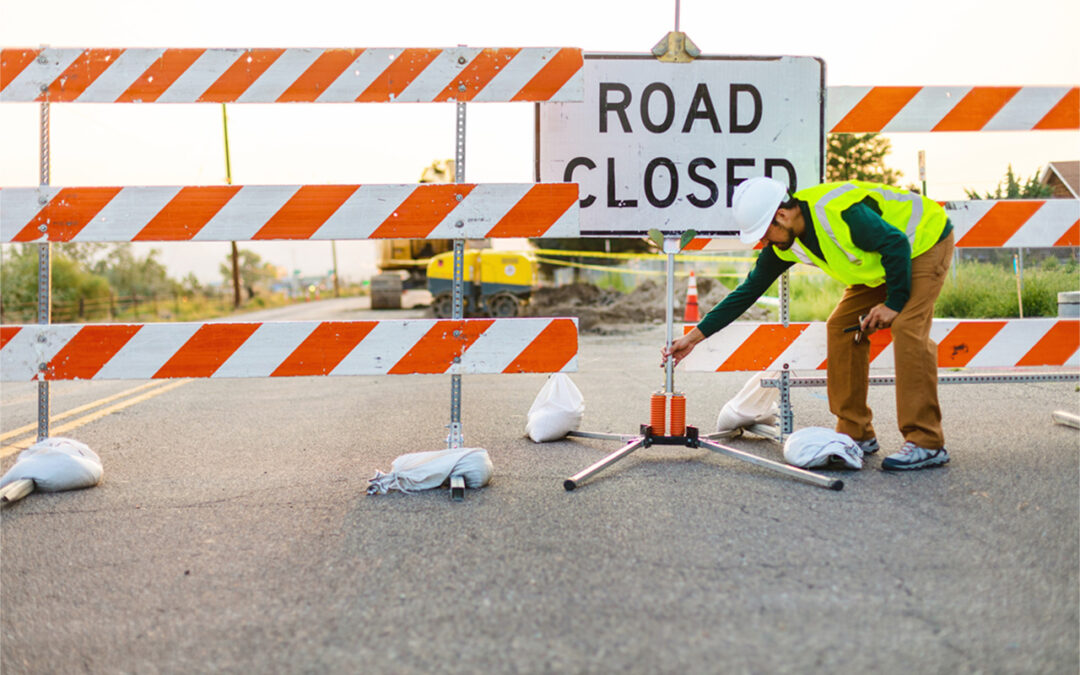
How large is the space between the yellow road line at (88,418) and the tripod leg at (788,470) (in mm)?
4088

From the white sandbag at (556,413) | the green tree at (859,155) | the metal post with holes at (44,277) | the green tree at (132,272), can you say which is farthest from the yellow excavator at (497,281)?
the green tree at (132,272)

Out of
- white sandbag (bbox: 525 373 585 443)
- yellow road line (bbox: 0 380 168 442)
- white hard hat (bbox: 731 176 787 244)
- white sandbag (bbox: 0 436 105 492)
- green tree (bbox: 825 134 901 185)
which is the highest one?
green tree (bbox: 825 134 901 185)

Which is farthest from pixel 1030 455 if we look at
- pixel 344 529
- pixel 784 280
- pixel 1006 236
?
pixel 344 529

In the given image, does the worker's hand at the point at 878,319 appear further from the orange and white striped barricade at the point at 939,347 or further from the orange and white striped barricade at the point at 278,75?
the orange and white striped barricade at the point at 278,75

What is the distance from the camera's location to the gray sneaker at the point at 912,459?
3.86 meters

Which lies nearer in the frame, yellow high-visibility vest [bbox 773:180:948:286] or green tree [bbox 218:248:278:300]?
yellow high-visibility vest [bbox 773:180:948:286]

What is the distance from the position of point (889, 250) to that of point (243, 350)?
121 inches

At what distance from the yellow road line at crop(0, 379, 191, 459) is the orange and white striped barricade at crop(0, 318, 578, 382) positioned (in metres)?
1.27

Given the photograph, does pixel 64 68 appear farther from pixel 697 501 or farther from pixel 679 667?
pixel 679 667

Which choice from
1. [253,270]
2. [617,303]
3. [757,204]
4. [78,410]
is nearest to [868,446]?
[757,204]

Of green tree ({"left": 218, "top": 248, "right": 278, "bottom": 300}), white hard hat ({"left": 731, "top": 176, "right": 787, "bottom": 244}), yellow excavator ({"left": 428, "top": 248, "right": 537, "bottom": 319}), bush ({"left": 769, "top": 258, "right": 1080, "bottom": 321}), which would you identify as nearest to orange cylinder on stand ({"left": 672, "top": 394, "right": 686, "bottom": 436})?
white hard hat ({"left": 731, "top": 176, "right": 787, "bottom": 244})

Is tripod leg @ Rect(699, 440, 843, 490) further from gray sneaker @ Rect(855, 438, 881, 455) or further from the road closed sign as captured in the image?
the road closed sign

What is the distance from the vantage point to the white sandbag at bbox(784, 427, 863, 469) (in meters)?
3.86

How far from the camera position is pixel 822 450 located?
3.86m
